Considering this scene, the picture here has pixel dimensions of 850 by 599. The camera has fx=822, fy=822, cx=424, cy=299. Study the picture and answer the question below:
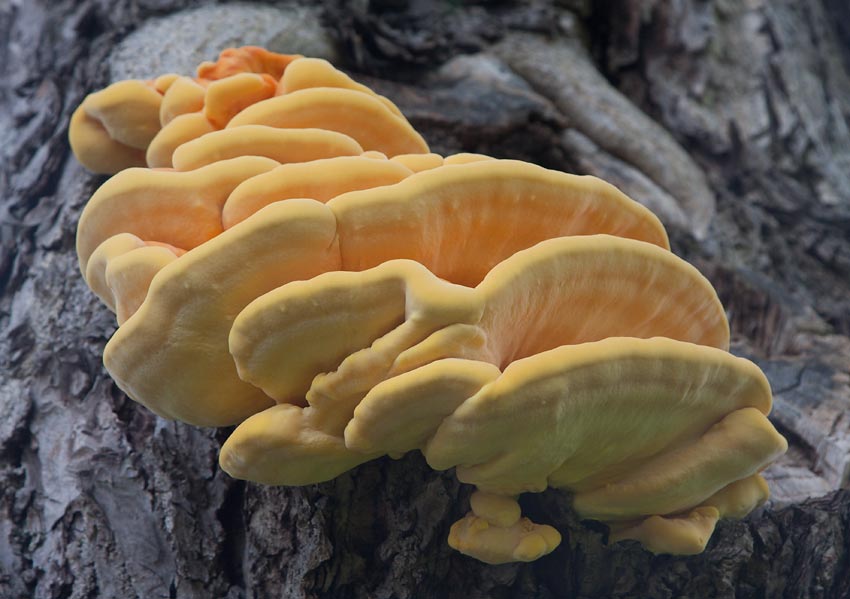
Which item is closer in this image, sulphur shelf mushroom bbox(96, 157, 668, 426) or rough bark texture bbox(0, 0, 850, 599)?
sulphur shelf mushroom bbox(96, 157, 668, 426)

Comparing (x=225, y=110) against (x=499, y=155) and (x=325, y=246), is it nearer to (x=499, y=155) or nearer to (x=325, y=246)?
(x=325, y=246)

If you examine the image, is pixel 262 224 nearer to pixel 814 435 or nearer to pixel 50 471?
pixel 50 471

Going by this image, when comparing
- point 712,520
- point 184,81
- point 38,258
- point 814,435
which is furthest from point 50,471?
point 814,435

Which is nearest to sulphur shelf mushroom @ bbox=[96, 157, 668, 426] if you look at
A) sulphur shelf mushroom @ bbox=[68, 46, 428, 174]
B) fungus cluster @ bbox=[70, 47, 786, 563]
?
fungus cluster @ bbox=[70, 47, 786, 563]

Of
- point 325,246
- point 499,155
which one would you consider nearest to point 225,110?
point 325,246

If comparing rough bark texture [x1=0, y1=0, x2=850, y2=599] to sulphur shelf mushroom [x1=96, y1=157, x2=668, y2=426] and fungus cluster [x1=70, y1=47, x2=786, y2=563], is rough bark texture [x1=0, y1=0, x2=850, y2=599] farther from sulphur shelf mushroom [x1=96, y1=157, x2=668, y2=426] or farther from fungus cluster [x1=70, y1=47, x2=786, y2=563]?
sulphur shelf mushroom [x1=96, y1=157, x2=668, y2=426]

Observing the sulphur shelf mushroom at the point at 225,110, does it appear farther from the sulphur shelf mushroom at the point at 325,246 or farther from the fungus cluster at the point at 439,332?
the sulphur shelf mushroom at the point at 325,246
